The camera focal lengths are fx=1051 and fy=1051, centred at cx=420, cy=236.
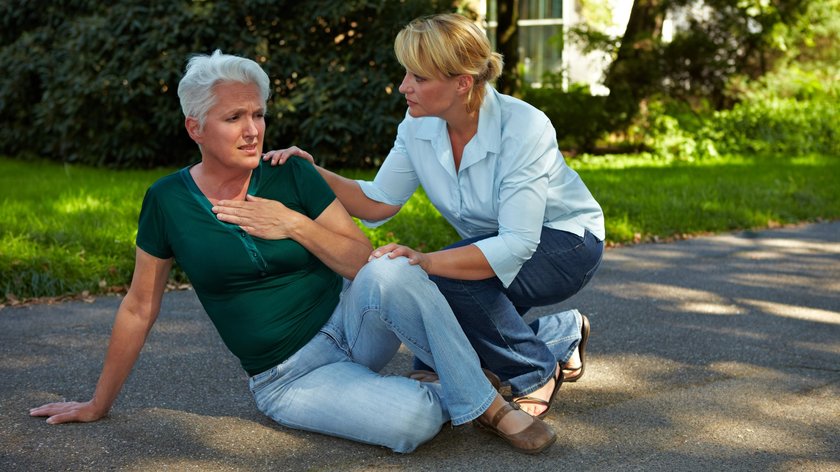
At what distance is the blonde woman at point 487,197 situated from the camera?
3.66 meters

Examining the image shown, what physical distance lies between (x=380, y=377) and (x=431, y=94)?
101 cm

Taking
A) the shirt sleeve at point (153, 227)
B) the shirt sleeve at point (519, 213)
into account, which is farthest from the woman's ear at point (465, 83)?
the shirt sleeve at point (153, 227)

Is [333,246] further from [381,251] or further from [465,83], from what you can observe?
[465,83]

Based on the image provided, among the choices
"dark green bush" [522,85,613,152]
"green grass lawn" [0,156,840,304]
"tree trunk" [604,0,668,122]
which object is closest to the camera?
"green grass lawn" [0,156,840,304]

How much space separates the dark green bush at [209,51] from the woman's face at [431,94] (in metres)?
7.42

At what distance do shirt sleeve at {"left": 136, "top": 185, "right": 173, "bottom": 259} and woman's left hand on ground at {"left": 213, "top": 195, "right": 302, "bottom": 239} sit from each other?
20 centimetres

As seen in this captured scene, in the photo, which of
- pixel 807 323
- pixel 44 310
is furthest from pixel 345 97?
pixel 807 323

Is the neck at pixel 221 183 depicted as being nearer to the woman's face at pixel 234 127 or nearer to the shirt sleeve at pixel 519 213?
the woman's face at pixel 234 127

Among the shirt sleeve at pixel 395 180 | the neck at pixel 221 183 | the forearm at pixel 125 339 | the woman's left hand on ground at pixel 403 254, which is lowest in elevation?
the forearm at pixel 125 339

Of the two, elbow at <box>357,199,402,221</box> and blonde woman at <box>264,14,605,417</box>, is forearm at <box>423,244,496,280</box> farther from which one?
elbow at <box>357,199,402,221</box>

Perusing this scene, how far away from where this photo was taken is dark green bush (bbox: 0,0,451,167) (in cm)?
1130

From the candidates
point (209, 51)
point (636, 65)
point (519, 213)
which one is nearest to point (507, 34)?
point (636, 65)

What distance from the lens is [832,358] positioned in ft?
16.1

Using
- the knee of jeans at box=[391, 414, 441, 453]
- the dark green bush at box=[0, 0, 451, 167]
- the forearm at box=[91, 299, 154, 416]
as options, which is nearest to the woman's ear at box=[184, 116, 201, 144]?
the forearm at box=[91, 299, 154, 416]
